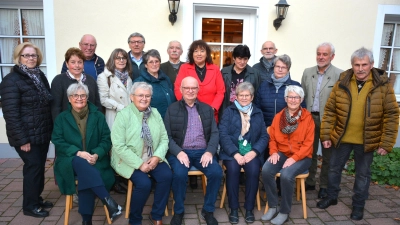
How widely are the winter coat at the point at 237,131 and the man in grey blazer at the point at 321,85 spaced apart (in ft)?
2.42

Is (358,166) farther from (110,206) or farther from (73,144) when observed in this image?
(73,144)

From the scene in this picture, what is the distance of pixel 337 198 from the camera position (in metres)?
3.33

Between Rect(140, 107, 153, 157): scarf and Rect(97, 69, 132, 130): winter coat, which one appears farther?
Rect(97, 69, 132, 130): winter coat

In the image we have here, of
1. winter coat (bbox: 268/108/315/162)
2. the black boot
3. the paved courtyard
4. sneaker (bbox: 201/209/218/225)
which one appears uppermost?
winter coat (bbox: 268/108/315/162)

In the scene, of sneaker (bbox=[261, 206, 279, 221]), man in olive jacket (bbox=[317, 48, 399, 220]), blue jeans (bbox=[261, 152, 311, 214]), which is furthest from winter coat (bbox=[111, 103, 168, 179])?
man in olive jacket (bbox=[317, 48, 399, 220])

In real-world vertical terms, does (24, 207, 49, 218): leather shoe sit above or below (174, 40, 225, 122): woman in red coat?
below

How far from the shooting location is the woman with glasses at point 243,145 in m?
2.84

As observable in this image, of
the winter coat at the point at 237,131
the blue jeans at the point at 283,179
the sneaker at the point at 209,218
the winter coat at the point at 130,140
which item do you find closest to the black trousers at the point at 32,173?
the winter coat at the point at 130,140

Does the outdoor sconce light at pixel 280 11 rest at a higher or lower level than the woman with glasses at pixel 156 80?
higher

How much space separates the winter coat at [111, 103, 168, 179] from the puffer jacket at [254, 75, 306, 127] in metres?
1.23

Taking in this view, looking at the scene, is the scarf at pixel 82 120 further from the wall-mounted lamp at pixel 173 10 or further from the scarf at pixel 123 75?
the wall-mounted lamp at pixel 173 10

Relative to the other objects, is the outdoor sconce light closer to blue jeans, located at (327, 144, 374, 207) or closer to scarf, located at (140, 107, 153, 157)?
blue jeans, located at (327, 144, 374, 207)

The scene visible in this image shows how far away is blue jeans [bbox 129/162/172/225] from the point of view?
2584 mm

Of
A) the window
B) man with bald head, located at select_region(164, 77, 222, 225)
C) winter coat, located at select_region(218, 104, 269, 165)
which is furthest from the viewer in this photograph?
the window
